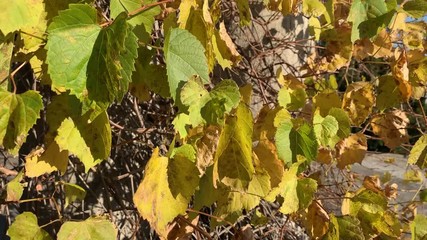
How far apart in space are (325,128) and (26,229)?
65cm

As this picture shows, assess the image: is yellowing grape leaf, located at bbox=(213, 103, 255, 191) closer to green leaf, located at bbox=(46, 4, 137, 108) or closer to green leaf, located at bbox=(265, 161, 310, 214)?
green leaf, located at bbox=(46, 4, 137, 108)

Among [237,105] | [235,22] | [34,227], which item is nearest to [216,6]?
[237,105]

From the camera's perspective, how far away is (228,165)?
97 centimetres

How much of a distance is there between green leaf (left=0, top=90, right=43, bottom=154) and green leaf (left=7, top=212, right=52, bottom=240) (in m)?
0.29

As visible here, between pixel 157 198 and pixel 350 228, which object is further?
pixel 350 228

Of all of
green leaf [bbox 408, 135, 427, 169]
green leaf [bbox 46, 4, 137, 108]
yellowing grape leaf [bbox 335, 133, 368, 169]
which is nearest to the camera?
green leaf [bbox 46, 4, 137, 108]

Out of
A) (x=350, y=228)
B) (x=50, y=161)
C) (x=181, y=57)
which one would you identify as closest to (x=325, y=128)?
(x=350, y=228)

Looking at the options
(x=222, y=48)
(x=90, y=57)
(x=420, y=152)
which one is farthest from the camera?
(x=420, y=152)

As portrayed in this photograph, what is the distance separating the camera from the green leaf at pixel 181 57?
94 cm

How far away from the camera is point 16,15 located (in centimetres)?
85

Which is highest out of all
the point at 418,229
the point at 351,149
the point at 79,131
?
the point at 79,131

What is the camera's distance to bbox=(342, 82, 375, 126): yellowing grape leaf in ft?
5.32

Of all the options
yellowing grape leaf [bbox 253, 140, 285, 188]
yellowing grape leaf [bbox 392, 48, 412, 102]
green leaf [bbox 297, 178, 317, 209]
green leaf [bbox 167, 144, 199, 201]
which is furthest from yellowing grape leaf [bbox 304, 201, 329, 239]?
green leaf [bbox 167, 144, 199, 201]

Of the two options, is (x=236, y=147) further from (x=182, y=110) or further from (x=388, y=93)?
(x=388, y=93)
